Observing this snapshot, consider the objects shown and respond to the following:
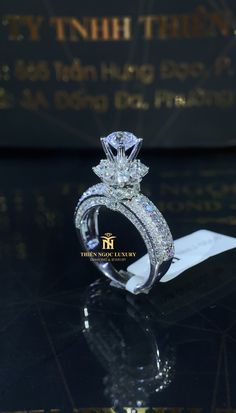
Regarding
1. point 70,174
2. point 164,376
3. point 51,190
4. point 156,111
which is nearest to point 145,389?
point 164,376

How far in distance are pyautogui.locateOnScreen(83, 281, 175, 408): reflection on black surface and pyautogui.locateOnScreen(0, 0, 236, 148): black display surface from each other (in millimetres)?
1707

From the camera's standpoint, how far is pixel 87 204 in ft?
3.41

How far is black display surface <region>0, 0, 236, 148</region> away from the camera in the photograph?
244 centimetres

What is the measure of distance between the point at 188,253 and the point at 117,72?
5.42 ft

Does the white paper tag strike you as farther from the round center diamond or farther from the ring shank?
the round center diamond

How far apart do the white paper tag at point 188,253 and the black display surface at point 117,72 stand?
4.77 feet

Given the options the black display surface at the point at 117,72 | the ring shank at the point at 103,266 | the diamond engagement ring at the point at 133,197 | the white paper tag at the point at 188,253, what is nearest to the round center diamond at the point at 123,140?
the diamond engagement ring at the point at 133,197

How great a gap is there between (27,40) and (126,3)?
593 mm

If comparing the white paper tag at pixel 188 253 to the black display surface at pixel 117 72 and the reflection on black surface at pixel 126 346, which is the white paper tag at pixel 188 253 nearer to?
the reflection on black surface at pixel 126 346

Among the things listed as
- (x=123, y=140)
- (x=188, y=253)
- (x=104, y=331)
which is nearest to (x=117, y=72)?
(x=188, y=253)

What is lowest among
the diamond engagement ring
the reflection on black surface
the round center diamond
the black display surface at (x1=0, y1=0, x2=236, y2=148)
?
the reflection on black surface

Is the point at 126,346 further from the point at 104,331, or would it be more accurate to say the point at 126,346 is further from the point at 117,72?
the point at 117,72

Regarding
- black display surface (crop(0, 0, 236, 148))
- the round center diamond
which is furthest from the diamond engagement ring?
black display surface (crop(0, 0, 236, 148))

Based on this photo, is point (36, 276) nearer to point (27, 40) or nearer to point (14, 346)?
point (14, 346)
